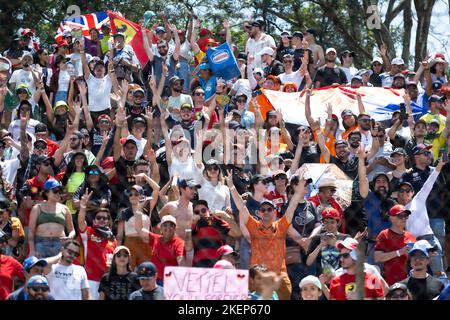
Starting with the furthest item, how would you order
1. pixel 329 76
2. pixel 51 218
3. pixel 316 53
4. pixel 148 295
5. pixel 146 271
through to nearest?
pixel 316 53, pixel 329 76, pixel 51 218, pixel 146 271, pixel 148 295

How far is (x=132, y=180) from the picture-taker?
11422 millimetres

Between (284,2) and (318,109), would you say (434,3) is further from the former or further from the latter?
(318,109)

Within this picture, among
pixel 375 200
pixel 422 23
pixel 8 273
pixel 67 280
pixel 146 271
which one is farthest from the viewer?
pixel 422 23

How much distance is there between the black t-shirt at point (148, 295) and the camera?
8648 mm

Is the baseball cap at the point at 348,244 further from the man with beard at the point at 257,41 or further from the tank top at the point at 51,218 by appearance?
the man with beard at the point at 257,41

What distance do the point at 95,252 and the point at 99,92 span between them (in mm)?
4061

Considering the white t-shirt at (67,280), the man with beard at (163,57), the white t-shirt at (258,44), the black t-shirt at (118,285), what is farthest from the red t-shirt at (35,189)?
the white t-shirt at (258,44)

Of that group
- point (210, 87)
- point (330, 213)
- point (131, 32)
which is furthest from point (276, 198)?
point (131, 32)

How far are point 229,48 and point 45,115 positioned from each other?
2558mm

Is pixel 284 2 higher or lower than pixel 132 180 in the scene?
higher

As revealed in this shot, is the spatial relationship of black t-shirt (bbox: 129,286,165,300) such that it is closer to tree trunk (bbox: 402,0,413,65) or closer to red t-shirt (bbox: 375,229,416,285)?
red t-shirt (bbox: 375,229,416,285)

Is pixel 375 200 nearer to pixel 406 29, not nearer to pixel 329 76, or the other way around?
pixel 329 76

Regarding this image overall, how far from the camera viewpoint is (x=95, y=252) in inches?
397

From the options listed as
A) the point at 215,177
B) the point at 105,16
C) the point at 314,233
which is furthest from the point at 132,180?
the point at 105,16
